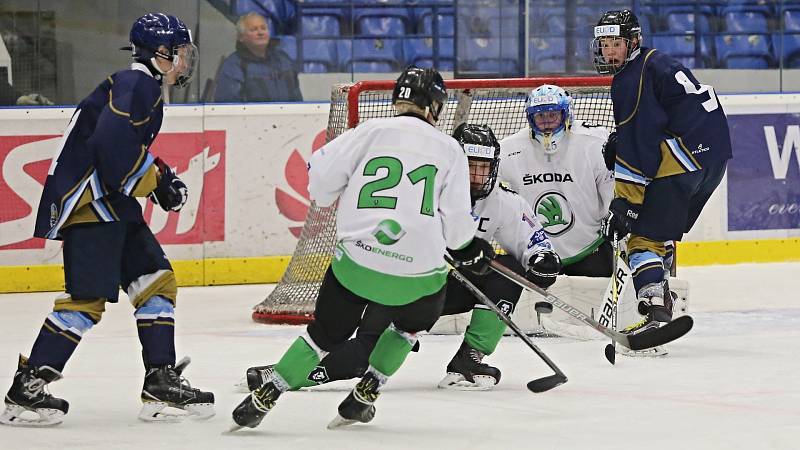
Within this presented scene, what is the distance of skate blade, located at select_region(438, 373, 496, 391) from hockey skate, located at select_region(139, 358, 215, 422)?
834 millimetres

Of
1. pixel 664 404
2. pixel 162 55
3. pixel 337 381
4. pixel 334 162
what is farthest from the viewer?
pixel 337 381

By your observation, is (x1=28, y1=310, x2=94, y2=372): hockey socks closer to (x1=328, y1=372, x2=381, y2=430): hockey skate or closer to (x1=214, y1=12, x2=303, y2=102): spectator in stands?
(x1=328, y1=372, x2=381, y2=430): hockey skate

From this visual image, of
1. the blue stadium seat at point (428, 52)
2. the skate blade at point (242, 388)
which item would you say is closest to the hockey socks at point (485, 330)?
the skate blade at point (242, 388)

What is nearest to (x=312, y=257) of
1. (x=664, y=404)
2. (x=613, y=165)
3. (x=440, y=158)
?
(x=613, y=165)

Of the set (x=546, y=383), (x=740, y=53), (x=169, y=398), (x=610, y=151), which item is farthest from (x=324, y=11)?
(x=169, y=398)

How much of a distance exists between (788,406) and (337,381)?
1.34 metres

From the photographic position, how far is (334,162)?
357cm

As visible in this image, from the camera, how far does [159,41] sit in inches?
155

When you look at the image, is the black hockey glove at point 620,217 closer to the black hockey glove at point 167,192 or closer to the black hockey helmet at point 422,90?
the black hockey helmet at point 422,90

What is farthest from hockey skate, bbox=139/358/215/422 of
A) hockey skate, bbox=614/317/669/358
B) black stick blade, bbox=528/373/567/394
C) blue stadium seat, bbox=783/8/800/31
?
blue stadium seat, bbox=783/8/800/31

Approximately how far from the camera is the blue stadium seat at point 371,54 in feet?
24.8

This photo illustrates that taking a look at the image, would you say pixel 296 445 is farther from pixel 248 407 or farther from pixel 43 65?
pixel 43 65

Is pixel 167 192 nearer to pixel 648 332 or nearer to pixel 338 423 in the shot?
pixel 338 423

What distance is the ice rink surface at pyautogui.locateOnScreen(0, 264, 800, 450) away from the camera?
3695 millimetres
